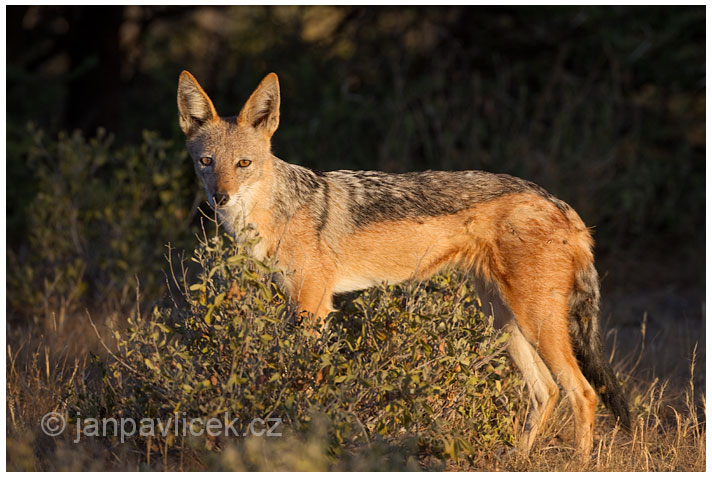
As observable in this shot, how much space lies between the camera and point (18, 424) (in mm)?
4312

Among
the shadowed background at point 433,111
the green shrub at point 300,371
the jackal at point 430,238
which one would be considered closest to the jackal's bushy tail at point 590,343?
the jackal at point 430,238

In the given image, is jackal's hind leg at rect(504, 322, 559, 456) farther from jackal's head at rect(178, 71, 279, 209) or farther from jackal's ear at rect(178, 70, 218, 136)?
jackal's ear at rect(178, 70, 218, 136)

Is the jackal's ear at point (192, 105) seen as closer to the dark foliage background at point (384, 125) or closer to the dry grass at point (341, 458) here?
the dry grass at point (341, 458)

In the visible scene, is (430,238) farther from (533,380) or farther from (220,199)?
(220,199)

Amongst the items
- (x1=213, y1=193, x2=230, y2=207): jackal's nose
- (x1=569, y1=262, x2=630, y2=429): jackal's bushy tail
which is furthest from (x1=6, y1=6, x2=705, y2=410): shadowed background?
(x1=213, y1=193, x2=230, y2=207): jackal's nose

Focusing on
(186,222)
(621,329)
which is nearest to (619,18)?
(621,329)

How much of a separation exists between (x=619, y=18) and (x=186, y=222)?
5928 mm

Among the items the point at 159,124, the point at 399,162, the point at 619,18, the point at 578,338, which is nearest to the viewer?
the point at 578,338

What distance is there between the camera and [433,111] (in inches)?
335

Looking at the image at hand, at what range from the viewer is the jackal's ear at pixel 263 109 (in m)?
4.55

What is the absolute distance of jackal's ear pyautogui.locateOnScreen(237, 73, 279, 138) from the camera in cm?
455

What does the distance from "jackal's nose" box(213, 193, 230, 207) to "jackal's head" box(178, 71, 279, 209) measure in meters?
0.02

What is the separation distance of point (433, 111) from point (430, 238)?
4.15 metres

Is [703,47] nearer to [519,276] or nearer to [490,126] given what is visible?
[490,126]
